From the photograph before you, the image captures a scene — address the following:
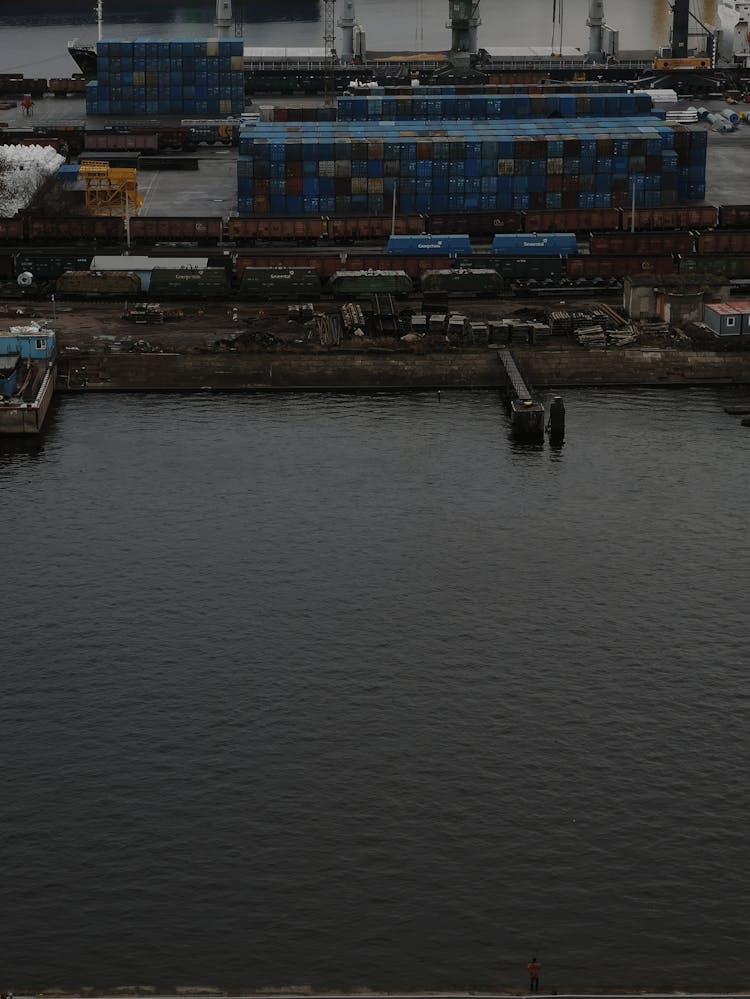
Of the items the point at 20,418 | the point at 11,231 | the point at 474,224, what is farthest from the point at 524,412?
the point at 11,231

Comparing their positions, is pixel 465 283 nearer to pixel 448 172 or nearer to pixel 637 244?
pixel 637 244

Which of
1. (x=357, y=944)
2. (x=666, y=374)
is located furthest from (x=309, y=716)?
(x=666, y=374)

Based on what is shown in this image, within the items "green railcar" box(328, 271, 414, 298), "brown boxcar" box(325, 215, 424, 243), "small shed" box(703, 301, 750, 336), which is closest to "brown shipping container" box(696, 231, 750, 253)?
"small shed" box(703, 301, 750, 336)

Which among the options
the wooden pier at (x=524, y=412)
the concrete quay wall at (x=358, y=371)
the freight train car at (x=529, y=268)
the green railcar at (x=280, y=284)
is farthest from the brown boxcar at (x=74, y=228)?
the wooden pier at (x=524, y=412)

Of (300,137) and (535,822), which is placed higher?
(300,137)

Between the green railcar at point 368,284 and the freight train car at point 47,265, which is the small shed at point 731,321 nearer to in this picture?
the green railcar at point 368,284

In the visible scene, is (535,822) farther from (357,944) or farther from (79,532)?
(79,532)

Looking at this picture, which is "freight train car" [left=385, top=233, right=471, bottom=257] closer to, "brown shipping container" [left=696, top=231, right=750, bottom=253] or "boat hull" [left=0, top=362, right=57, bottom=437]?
"brown shipping container" [left=696, top=231, right=750, bottom=253]
